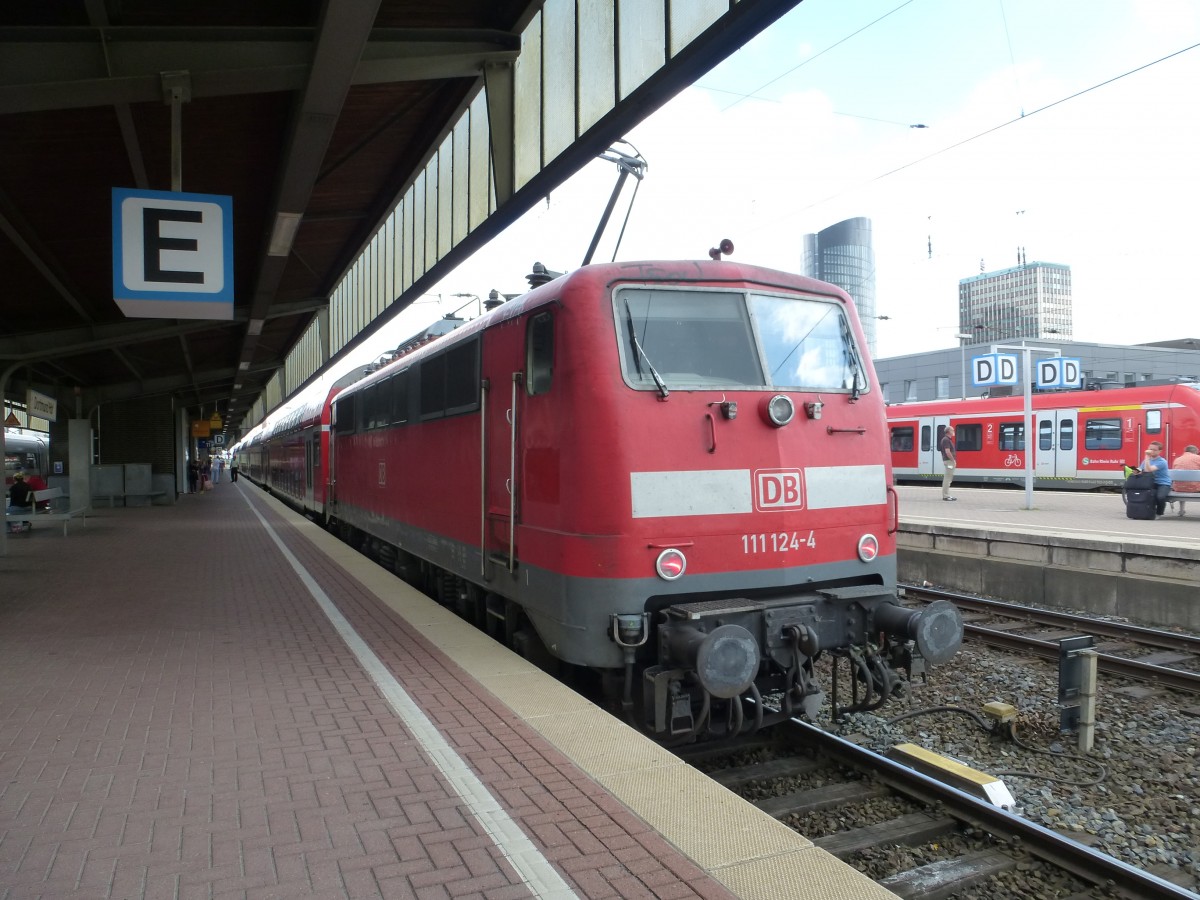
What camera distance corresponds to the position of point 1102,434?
23.2 metres

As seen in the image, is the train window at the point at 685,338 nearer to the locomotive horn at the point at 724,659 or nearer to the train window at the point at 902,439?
the locomotive horn at the point at 724,659

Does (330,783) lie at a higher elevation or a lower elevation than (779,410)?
lower

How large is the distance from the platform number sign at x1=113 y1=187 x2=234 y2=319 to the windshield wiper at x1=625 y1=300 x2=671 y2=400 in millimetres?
4564

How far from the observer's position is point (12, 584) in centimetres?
1088

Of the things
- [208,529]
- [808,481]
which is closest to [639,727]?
[808,481]

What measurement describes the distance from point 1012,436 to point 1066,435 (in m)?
1.83

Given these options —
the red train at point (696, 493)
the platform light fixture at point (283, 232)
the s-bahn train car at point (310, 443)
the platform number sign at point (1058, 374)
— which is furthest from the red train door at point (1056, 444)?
the platform light fixture at point (283, 232)

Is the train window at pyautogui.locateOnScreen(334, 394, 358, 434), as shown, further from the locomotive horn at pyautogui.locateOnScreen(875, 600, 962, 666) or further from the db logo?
the locomotive horn at pyautogui.locateOnScreen(875, 600, 962, 666)

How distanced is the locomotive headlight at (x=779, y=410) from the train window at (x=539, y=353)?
1.41 meters

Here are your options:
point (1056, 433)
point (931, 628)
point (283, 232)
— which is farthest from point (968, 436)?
point (931, 628)

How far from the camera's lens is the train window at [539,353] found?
18.4 ft

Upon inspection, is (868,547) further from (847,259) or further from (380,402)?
(847,259)

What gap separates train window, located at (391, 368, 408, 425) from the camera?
9.52 metres

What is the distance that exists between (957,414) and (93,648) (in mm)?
26085
